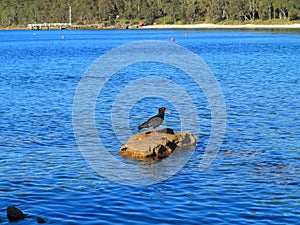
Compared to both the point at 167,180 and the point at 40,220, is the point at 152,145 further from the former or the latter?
the point at 40,220

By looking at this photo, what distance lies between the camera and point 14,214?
57.7 ft

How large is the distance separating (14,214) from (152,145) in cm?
949

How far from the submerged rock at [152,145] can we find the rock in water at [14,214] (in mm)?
8912

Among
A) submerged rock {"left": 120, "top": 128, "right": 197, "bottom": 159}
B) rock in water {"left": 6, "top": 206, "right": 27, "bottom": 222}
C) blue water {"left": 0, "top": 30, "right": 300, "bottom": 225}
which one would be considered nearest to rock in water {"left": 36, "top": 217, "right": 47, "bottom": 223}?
blue water {"left": 0, "top": 30, "right": 300, "bottom": 225}

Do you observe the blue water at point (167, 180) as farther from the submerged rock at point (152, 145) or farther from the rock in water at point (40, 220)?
the submerged rock at point (152, 145)

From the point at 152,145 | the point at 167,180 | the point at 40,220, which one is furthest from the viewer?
the point at 152,145

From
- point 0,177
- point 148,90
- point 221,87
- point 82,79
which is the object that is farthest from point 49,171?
point 82,79

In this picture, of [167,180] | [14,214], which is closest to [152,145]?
[167,180]

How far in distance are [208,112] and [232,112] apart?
1.57 m

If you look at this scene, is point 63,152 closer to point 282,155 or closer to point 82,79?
point 282,155

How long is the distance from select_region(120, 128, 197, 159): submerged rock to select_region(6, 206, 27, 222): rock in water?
8.91 m

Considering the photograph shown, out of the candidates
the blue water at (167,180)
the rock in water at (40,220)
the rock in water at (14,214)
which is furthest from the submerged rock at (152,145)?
the rock in water at (14,214)

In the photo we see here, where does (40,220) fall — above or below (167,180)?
above

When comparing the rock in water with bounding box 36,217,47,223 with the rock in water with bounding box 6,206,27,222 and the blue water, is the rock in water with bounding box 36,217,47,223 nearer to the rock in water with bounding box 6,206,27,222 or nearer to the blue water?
the blue water
